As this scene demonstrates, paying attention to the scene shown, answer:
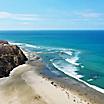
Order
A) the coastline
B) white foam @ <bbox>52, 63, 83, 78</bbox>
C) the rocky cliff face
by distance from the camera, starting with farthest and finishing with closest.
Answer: white foam @ <bbox>52, 63, 83, 78</bbox>
the rocky cliff face
the coastline

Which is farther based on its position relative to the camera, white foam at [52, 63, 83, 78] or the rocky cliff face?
white foam at [52, 63, 83, 78]

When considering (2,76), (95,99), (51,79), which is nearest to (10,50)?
(2,76)

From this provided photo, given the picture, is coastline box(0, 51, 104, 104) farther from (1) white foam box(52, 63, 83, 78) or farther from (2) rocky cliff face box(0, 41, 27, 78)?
(1) white foam box(52, 63, 83, 78)

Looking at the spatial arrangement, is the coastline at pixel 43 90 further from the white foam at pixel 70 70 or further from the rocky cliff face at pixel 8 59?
the white foam at pixel 70 70

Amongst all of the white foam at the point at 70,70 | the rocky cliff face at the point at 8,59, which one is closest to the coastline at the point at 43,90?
the rocky cliff face at the point at 8,59

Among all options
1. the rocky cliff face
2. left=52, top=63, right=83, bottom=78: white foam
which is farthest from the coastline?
left=52, top=63, right=83, bottom=78: white foam

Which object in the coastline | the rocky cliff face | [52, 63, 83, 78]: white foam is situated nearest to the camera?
the coastline

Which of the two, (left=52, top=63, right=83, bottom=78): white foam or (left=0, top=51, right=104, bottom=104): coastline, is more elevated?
(left=0, top=51, right=104, bottom=104): coastline
